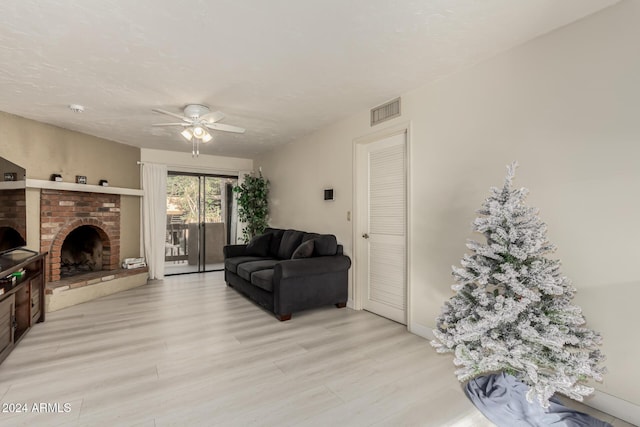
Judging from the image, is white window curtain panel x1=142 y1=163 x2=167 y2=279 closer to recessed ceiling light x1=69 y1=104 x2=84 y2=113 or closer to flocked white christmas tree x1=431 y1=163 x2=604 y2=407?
recessed ceiling light x1=69 y1=104 x2=84 y2=113

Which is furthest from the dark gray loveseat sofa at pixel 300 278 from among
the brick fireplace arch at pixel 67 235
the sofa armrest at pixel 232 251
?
the brick fireplace arch at pixel 67 235

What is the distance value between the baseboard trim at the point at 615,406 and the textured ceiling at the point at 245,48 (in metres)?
2.46

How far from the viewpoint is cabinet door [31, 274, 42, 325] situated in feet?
10.8

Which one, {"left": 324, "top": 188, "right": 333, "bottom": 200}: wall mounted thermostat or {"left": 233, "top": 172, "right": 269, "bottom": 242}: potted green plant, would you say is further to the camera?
{"left": 233, "top": 172, "right": 269, "bottom": 242}: potted green plant

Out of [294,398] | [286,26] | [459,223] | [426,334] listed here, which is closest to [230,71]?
[286,26]

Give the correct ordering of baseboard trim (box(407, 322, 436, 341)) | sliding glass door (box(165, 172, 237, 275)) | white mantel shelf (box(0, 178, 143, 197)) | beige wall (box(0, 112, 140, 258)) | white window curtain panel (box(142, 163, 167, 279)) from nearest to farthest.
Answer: baseboard trim (box(407, 322, 436, 341))
white mantel shelf (box(0, 178, 143, 197))
beige wall (box(0, 112, 140, 258))
white window curtain panel (box(142, 163, 167, 279))
sliding glass door (box(165, 172, 237, 275))

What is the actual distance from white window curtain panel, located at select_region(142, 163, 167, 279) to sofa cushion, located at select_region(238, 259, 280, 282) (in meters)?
2.24

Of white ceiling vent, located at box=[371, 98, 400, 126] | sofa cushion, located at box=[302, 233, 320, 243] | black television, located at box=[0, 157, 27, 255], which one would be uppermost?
white ceiling vent, located at box=[371, 98, 400, 126]

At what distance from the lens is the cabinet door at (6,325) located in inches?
97.3

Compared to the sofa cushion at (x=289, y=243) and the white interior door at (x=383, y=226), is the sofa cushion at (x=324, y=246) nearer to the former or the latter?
the white interior door at (x=383, y=226)

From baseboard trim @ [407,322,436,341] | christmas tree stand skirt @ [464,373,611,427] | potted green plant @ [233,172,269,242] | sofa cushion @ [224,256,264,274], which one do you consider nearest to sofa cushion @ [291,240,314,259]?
sofa cushion @ [224,256,264,274]

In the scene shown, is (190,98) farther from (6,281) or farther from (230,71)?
(6,281)

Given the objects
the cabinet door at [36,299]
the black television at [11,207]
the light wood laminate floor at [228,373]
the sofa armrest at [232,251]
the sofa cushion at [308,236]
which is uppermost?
the black television at [11,207]

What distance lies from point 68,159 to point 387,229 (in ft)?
15.5
